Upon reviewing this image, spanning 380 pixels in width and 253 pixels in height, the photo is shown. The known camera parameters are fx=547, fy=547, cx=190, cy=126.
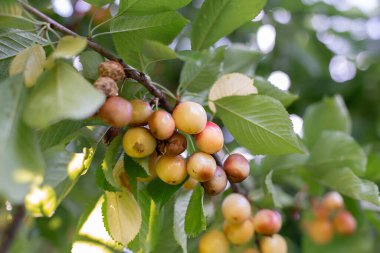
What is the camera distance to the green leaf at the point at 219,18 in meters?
1.11

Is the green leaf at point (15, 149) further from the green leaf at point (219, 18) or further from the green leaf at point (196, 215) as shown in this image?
the green leaf at point (219, 18)

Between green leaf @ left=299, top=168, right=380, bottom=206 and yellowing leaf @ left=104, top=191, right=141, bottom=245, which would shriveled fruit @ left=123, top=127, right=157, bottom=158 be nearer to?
yellowing leaf @ left=104, top=191, right=141, bottom=245

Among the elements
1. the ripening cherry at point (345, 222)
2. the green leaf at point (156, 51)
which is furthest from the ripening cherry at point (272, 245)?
the ripening cherry at point (345, 222)

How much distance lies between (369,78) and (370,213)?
0.94m

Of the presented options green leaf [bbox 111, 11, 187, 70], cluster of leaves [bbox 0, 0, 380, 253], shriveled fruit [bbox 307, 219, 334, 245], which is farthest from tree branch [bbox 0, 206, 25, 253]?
shriveled fruit [bbox 307, 219, 334, 245]

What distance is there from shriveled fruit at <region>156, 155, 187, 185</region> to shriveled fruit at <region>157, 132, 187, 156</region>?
0.05 ft

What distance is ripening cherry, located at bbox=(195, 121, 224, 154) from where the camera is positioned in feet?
3.21

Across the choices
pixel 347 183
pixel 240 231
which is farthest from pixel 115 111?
pixel 347 183

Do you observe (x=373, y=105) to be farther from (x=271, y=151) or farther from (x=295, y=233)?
(x=271, y=151)

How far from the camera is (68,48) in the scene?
81cm

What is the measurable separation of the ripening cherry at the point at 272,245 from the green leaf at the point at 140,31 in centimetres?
51

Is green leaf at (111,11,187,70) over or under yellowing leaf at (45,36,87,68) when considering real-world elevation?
under

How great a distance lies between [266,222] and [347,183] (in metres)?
0.23

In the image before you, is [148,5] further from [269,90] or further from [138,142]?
[269,90]
